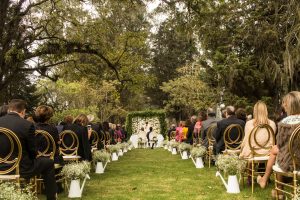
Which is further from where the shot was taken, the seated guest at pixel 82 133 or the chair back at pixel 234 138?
the seated guest at pixel 82 133


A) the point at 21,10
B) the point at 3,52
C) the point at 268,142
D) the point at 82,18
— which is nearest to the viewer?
the point at 268,142

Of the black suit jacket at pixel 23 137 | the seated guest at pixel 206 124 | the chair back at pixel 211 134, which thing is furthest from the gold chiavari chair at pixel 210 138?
the black suit jacket at pixel 23 137

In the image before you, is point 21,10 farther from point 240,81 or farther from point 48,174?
point 240,81

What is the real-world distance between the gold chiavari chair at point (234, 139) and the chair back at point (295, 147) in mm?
3544

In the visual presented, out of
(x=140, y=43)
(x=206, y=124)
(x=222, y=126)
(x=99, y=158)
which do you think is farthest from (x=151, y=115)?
(x=222, y=126)

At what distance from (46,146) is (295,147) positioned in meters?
4.18

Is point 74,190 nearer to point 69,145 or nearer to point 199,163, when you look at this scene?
point 69,145

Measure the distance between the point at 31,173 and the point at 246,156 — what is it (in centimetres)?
358

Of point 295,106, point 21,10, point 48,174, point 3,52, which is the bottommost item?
point 48,174

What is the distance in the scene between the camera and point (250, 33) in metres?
21.3

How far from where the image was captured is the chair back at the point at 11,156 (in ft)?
16.4

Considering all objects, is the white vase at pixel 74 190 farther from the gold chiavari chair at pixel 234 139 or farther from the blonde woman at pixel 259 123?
the gold chiavari chair at pixel 234 139

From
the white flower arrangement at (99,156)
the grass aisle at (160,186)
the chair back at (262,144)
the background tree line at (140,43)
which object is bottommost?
the grass aisle at (160,186)

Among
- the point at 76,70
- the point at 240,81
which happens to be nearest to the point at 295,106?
the point at 76,70
